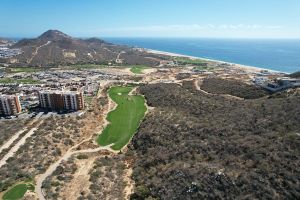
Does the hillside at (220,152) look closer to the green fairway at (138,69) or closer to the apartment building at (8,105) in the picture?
the apartment building at (8,105)

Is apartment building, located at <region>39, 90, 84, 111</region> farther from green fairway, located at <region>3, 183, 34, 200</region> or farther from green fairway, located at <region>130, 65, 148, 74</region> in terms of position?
green fairway, located at <region>130, 65, 148, 74</region>

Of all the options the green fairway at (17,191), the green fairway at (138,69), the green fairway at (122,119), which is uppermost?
the green fairway at (17,191)

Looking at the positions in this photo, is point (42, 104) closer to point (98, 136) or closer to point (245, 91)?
point (98, 136)

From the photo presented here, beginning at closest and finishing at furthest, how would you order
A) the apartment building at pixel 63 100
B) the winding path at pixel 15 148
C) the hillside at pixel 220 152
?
the hillside at pixel 220 152
the winding path at pixel 15 148
the apartment building at pixel 63 100

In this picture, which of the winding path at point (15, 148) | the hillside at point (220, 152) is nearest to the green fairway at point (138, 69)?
the hillside at point (220, 152)

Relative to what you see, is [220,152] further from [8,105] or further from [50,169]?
[8,105]

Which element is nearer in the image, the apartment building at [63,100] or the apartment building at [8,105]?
the apartment building at [8,105]

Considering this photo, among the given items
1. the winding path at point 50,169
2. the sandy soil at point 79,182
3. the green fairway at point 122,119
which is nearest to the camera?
the winding path at point 50,169
